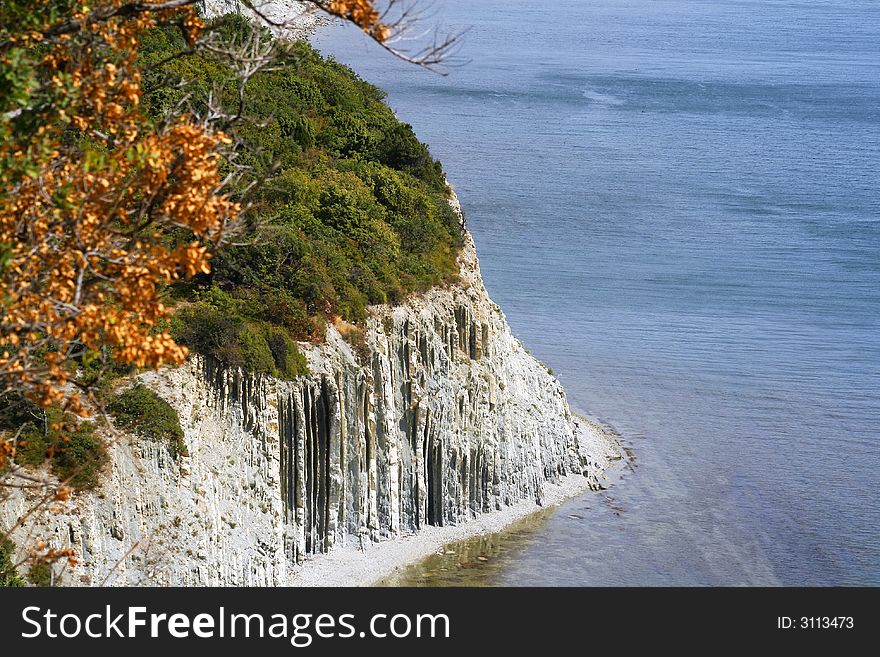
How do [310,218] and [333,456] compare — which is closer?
[333,456]

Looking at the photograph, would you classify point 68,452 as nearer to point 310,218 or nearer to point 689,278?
point 310,218

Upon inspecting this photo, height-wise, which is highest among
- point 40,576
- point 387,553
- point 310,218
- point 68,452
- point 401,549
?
point 310,218

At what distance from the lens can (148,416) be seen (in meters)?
29.6

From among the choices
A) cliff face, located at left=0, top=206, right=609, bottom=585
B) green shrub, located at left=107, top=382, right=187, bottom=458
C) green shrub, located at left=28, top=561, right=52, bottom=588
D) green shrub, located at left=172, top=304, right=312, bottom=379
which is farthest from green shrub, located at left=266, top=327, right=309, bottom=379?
green shrub, located at left=28, top=561, right=52, bottom=588

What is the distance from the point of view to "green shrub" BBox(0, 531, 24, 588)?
23.4 metres

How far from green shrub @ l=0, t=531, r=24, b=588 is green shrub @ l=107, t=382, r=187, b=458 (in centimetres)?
492

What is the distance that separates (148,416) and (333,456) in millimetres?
9754

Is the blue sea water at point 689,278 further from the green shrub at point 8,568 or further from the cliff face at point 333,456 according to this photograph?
the green shrub at point 8,568

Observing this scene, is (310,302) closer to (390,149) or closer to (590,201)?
(390,149)

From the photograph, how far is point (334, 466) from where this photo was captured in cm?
3859

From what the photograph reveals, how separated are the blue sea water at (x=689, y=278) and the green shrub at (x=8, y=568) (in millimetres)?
21447

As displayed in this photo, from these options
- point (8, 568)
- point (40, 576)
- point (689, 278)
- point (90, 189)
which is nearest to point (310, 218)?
point (40, 576)

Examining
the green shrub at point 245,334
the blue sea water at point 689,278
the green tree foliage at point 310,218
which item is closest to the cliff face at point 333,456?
the green shrub at point 245,334

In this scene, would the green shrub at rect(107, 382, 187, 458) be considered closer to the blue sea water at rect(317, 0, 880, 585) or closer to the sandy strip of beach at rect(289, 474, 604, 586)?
the sandy strip of beach at rect(289, 474, 604, 586)
